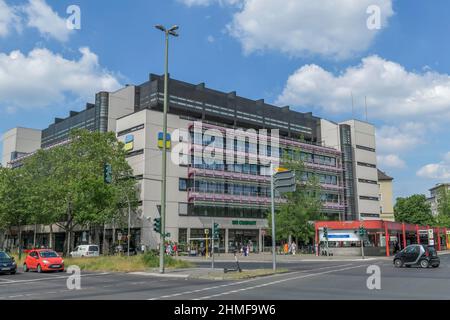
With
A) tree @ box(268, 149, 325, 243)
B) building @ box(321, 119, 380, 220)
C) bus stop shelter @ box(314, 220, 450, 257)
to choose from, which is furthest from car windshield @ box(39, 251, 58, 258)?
building @ box(321, 119, 380, 220)

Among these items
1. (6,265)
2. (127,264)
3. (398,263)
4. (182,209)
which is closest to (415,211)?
(182,209)

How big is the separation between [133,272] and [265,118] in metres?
59.8

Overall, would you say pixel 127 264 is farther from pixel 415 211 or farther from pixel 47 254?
Answer: pixel 415 211

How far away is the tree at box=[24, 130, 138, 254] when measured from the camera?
46.9 meters

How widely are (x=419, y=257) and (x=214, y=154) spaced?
4210 cm

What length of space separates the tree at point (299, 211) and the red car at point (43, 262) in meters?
32.2

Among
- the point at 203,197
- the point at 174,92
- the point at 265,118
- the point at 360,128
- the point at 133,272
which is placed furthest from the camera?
the point at 360,128

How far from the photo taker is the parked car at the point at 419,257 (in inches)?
1121

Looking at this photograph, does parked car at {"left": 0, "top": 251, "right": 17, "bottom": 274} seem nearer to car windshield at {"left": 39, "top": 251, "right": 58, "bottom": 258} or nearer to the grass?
car windshield at {"left": 39, "top": 251, "right": 58, "bottom": 258}

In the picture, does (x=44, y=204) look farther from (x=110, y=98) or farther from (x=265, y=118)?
(x=265, y=118)

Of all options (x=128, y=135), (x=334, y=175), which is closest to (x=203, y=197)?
(x=128, y=135)

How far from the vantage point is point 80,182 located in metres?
46.3

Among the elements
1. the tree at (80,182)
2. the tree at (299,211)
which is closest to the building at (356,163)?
the tree at (299,211)

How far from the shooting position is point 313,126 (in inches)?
3713
